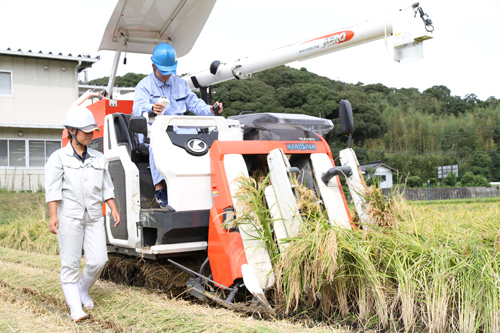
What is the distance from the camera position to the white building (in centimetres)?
1917

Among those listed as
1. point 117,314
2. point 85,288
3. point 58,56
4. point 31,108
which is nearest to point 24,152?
point 31,108

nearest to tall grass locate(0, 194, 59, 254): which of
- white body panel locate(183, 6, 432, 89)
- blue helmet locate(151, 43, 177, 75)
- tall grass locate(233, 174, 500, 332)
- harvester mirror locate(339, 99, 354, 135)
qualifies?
white body panel locate(183, 6, 432, 89)

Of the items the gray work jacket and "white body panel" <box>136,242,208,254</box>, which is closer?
the gray work jacket

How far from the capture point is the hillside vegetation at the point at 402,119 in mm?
27734

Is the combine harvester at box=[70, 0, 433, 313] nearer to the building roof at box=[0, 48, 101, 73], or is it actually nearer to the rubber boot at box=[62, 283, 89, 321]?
the rubber boot at box=[62, 283, 89, 321]

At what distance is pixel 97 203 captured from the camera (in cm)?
413

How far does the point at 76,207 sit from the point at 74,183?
20cm

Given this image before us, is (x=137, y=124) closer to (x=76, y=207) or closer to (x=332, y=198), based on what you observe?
(x=76, y=207)

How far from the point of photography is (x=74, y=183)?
4012mm

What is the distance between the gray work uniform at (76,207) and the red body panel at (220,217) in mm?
1009

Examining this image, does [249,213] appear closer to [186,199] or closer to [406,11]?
[186,199]

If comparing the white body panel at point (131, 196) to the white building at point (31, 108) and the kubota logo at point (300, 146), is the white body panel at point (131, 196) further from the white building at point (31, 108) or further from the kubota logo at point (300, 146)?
the white building at point (31, 108)

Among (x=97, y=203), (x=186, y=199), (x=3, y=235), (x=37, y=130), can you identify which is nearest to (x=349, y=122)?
(x=186, y=199)

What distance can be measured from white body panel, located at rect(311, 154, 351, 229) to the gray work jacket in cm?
185
